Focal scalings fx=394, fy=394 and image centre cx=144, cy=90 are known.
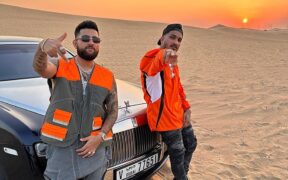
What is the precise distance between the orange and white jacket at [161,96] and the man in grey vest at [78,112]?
870 millimetres

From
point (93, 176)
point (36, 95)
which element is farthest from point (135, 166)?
point (36, 95)

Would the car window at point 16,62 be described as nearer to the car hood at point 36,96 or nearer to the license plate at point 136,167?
the car hood at point 36,96

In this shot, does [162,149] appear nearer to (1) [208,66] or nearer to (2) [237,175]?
Result: (2) [237,175]

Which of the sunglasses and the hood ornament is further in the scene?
the hood ornament

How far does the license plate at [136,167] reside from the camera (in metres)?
3.57

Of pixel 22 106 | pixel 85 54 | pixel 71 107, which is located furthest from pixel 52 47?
pixel 22 106

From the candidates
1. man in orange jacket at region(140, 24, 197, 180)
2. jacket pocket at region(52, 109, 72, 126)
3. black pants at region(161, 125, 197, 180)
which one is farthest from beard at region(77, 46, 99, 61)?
black pants at region(161, 125, 197, 180)

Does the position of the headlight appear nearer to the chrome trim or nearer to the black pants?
the chrome trim

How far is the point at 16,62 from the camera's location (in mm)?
4793

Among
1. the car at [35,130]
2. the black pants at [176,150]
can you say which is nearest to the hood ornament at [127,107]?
the car at [35,130]

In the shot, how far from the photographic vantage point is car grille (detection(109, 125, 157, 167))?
354 centimetres

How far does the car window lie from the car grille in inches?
62.9

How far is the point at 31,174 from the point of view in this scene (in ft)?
10.2

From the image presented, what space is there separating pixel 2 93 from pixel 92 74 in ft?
4.82
